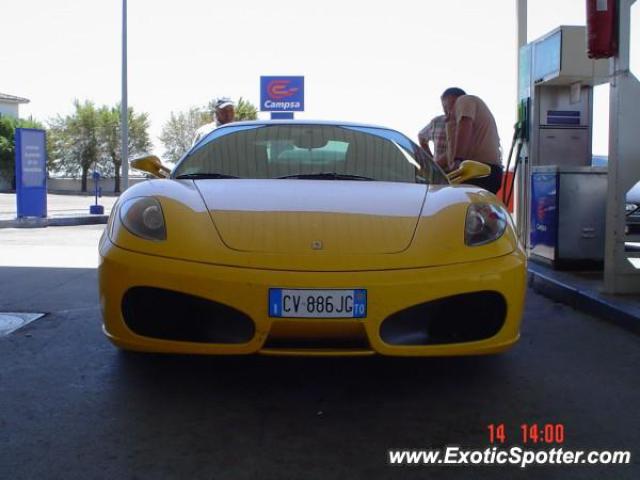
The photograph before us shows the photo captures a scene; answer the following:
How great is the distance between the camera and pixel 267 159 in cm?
378

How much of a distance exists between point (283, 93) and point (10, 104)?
3862 cm

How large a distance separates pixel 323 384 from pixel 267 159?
1.29 m

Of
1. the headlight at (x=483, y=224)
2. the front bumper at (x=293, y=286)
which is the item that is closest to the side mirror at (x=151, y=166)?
the front bumper at (x=293, y=286)

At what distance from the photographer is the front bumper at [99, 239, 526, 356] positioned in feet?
8.60

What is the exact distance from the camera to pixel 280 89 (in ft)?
93.5

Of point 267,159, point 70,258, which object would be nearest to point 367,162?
point 267,159

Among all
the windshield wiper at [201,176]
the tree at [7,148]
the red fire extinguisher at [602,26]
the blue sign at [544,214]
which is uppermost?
the tree at [7,148]

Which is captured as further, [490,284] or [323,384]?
[323,384]

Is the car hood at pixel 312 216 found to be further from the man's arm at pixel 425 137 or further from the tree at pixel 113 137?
the tree at pixel 113 137

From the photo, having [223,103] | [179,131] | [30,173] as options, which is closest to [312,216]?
[223,103]

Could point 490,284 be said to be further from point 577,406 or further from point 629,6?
point 629,6

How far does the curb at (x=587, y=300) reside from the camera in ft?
13.9

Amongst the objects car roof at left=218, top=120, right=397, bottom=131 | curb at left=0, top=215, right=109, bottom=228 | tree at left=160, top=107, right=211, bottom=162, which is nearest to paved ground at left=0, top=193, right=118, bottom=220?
curb at left=0, top=215, right=109, bottom=228

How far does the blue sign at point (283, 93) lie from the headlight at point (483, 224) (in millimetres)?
25432
